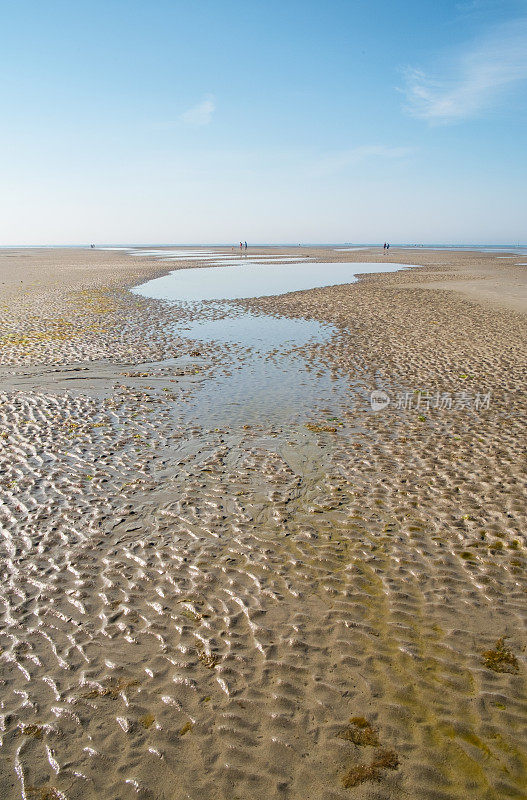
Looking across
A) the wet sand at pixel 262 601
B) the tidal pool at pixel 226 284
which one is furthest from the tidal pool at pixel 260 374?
the tidal pool at pixel 226 284

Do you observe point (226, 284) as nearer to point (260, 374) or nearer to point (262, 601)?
point (260, 374)

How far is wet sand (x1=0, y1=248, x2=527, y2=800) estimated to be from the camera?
4297 mm

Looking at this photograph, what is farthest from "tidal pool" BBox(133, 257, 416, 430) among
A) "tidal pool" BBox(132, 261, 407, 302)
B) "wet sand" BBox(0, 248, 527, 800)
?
"tidal pool" BBox(132, 261, 407, 302)

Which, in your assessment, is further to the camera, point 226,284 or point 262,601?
point 226,284

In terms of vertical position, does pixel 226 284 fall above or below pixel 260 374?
above

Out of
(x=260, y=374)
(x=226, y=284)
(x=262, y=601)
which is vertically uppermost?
(x=226, y=284)

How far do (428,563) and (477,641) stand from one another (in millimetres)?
1435

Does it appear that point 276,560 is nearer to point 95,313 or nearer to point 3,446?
point 3,446

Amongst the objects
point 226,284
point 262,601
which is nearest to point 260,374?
point 262,601

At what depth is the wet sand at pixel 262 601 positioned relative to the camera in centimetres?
430

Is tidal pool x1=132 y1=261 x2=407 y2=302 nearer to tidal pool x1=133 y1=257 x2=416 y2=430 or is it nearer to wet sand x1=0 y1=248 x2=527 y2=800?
tidal pool x1=133 y1=257 x2=416 y2=430

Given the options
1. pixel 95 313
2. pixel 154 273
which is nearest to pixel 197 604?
pixel 95 313

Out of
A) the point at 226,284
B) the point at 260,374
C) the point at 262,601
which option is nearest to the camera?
the point at 262,601

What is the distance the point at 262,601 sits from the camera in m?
6.18
